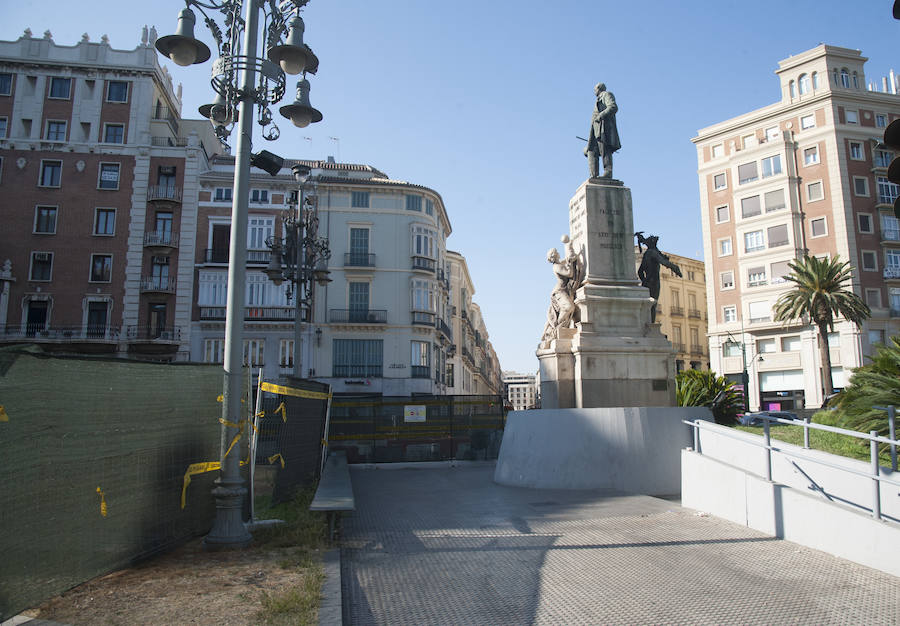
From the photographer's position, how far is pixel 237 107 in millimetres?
7664

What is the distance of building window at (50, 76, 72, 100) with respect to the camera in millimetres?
38688

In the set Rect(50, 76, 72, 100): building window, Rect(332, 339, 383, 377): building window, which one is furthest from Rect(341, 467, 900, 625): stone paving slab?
Rect(50, 76, 72, 100): building window

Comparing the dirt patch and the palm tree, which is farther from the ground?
the palm tree

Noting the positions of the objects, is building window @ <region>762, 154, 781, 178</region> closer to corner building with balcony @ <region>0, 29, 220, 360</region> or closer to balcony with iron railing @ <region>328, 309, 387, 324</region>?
balcony with iron railing @ <region>328, 309, 387, 324</region>

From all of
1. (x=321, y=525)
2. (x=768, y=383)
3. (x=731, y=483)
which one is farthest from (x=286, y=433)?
(x=768, y=383)

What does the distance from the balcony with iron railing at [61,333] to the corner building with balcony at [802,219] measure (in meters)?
41.8

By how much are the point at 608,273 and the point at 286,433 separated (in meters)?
7.27

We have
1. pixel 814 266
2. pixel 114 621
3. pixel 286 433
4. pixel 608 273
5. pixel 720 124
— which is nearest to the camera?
pixel 114 621

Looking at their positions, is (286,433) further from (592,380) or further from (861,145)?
(861,145)

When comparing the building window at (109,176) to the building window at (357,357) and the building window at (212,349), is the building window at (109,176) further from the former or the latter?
the building window at (357,357)

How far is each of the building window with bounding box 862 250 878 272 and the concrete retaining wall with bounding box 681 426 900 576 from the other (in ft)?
144

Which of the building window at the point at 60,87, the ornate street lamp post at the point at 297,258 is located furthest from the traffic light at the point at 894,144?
the building window at the point at 60,87

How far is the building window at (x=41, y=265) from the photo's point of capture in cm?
3778

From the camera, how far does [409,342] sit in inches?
1587
